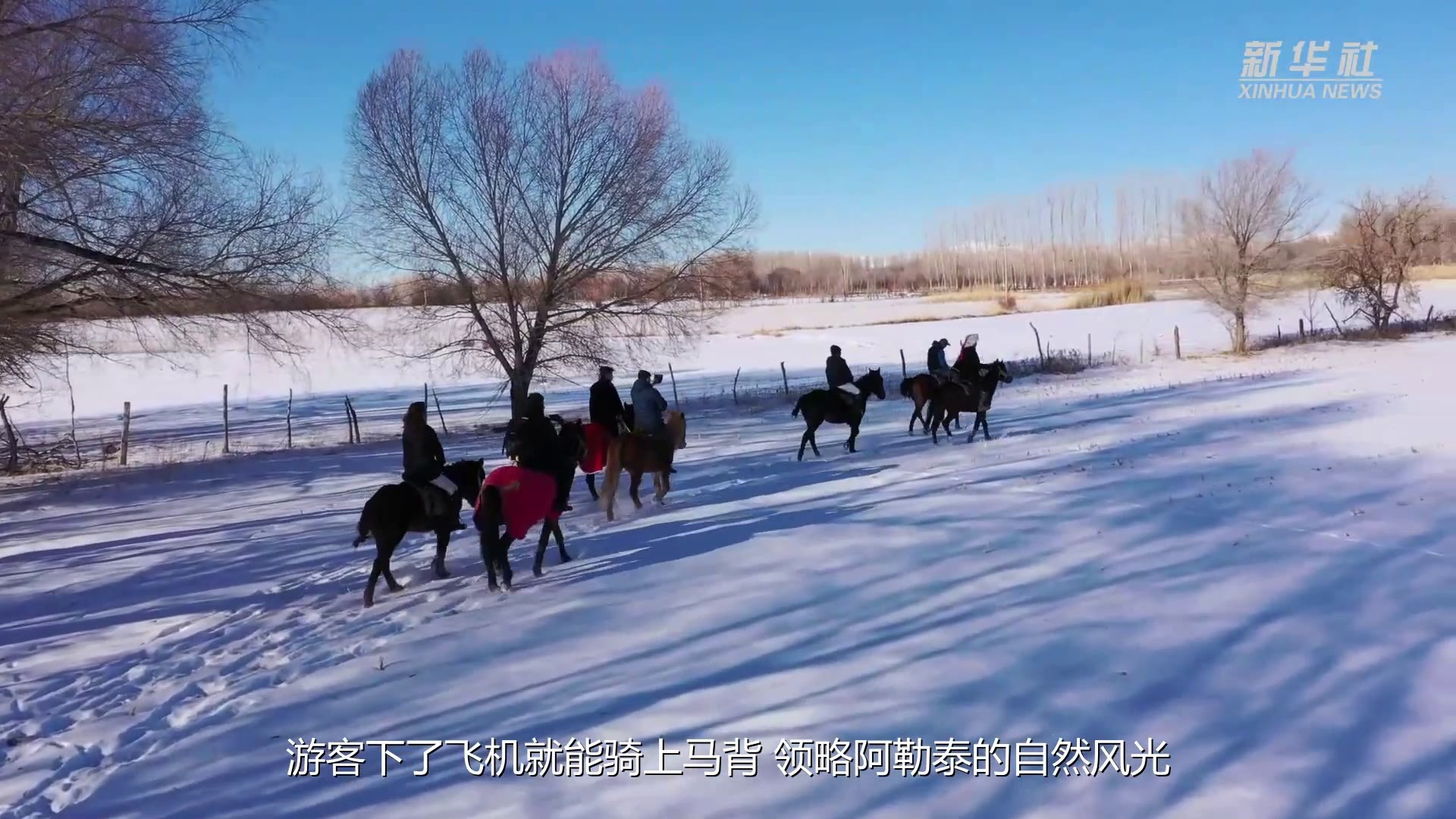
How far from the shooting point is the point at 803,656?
5547mm

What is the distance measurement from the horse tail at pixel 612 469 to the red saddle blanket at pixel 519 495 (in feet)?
8.70

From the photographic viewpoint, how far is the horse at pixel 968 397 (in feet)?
48.3

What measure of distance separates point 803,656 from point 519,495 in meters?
2.89

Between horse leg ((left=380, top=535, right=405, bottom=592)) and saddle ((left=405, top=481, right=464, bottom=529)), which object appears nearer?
horse leg ((left=380, top=535, right=405, bottom=592))

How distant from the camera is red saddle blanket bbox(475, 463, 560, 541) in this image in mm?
7199

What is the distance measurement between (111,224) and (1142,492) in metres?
13.5

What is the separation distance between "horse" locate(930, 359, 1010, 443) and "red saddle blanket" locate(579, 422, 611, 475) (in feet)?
20.5

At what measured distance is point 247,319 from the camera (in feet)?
45.4

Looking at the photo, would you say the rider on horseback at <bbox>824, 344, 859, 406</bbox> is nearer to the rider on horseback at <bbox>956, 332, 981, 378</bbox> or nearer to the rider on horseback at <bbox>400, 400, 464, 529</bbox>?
the rider on horseback at <bbox>956, 332, 981, 378</bbox>

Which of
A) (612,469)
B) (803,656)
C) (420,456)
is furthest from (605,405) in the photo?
(803,656)

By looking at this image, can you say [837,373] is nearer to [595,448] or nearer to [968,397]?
[968,397]

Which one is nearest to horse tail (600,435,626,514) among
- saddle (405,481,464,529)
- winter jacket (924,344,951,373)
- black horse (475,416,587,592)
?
black horse (475,416,587,592)

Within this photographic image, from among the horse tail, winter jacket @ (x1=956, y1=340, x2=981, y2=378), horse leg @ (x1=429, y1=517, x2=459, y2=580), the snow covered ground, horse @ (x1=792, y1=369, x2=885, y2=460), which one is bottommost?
the snow covered ground

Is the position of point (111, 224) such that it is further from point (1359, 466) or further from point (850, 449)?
point (1359, 466)
